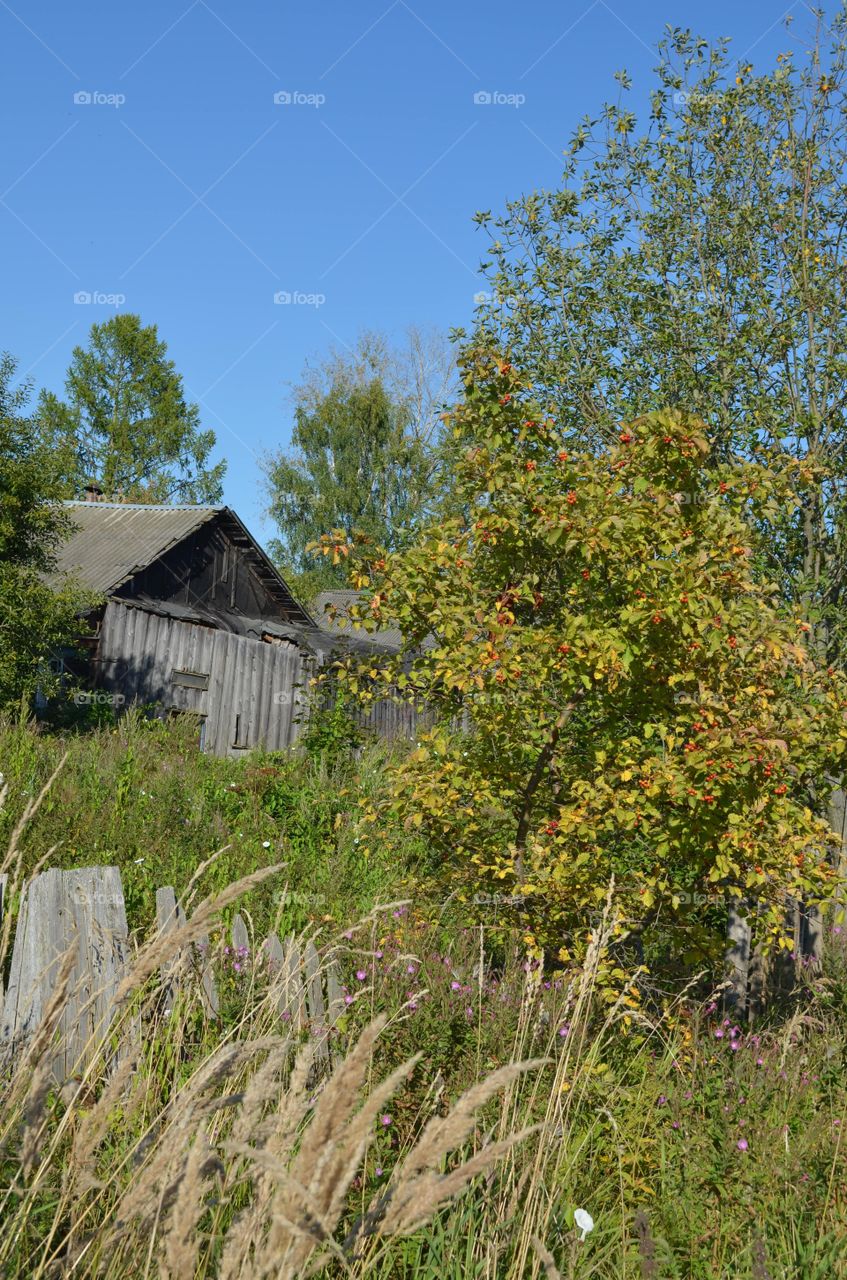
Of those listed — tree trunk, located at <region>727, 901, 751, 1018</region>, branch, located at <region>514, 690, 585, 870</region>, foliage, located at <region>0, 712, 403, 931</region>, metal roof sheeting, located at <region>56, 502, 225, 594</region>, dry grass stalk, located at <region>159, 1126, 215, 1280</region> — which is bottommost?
tree trunk, located at <region>727, 901, 751, 1018</region>

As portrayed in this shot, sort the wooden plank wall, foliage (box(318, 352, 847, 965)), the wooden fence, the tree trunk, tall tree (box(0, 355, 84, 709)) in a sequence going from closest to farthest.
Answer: the wooden fence, foliage (box(318, 352, 847, 965)), the tree trunk, tall tree (box(0, 355, 84, 709)), the wooden plank wall

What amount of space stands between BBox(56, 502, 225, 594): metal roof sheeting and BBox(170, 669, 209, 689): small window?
201cm

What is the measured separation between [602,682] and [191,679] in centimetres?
1541

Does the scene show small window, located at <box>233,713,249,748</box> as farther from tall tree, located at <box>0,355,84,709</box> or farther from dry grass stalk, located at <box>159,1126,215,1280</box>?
dry grass stalk, located at <box>159,1126,215,1280</box>

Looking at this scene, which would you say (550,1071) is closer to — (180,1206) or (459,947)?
(459,947)

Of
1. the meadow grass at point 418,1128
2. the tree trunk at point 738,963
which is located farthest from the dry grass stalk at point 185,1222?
the tree trunk at point 738,963

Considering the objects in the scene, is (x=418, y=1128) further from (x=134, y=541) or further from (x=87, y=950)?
(x=134, y=541)

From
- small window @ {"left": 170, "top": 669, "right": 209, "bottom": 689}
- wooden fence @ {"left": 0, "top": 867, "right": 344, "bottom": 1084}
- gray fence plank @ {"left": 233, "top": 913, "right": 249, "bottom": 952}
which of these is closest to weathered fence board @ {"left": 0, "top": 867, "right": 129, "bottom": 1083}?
wooden fence @ {"left": 0, "top": 867, "right": 344, "bottom": 1084}

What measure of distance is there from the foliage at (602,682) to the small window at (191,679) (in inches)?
569

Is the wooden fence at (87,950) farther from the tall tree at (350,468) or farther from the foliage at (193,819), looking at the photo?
the tall tree at (350,468)

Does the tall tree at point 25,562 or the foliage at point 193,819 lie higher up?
the tall tree at point 25,562

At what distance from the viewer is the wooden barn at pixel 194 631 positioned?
62.7 ft

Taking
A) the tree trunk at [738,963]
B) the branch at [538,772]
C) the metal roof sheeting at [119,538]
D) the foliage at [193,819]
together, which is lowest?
the tree trunk at [738,963]

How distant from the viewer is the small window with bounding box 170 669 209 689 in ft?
63.7
